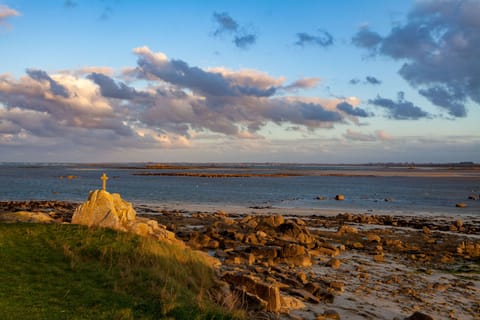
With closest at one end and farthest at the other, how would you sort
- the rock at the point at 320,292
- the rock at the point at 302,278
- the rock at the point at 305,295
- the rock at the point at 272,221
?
the rock at the point at 305,295 → the rock at the point at 320,292 → the rock at the point at 302,278 → the rock at the point at 272,221

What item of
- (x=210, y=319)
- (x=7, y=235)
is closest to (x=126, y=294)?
(x=210, y=319)

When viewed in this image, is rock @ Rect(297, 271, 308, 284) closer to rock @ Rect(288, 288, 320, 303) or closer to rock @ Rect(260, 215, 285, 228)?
rock @ Rect(288, 288, 320, 303)

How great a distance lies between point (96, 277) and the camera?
40.4 ft

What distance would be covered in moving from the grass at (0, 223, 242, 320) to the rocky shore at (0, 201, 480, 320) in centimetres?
158

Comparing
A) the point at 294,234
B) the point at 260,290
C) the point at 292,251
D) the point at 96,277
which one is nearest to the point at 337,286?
the point at 260,290

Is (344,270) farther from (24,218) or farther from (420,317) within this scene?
Result: (24,218)

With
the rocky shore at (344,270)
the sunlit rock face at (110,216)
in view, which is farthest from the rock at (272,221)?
the sunlit rock face at (110,216)

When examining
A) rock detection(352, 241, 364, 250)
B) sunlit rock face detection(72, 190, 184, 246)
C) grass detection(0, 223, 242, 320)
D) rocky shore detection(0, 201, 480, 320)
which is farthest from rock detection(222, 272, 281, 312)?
rock detection(352, 241, 364, 250)

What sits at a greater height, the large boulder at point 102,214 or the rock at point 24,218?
the large boulder at point 102,214

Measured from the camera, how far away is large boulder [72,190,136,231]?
18969mm

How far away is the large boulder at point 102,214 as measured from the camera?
19.0 metres

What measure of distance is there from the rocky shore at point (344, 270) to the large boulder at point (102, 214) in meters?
4.82

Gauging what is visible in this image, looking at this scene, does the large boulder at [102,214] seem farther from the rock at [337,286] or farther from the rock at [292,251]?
the rock at [337,286]

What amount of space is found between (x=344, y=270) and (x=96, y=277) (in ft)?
37.9
